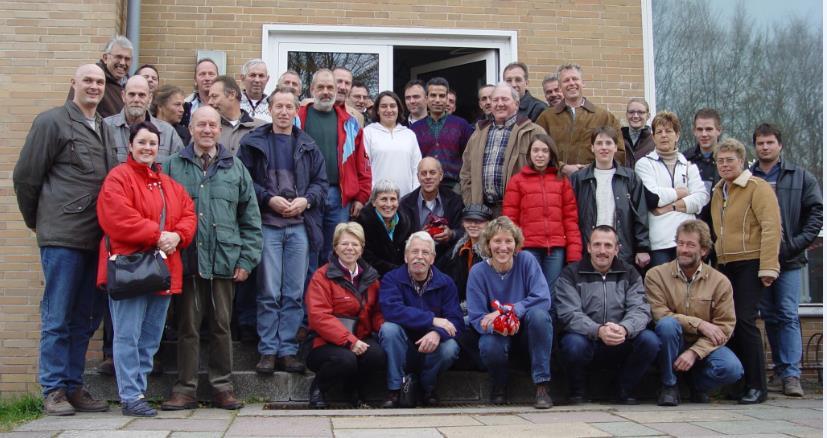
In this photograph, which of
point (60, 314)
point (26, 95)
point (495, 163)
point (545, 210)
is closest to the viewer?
point (60, 314)

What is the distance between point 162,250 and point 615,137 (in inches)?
135

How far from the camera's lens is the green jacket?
548 centimetres

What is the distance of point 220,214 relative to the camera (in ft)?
18.3

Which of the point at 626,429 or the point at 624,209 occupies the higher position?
the point at 624,209

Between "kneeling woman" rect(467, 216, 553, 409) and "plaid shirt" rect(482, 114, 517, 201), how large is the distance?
82 cm

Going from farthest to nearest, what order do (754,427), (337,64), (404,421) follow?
(337,64) < (404,421) < (754,427)

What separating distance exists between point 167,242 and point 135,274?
0.27 metres

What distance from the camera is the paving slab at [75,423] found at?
4633 millimetres

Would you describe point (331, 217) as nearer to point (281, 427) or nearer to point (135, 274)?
point (135, 274)

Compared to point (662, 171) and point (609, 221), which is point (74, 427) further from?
point (662, 171)

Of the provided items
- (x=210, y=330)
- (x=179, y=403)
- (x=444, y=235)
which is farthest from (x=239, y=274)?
(x=444, y=235)

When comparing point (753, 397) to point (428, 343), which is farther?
point (753, 397)

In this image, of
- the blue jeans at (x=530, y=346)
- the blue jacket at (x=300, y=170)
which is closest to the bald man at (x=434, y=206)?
the blue jacket at (x=300, y=170)

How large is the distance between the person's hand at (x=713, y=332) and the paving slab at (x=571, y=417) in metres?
1.14
